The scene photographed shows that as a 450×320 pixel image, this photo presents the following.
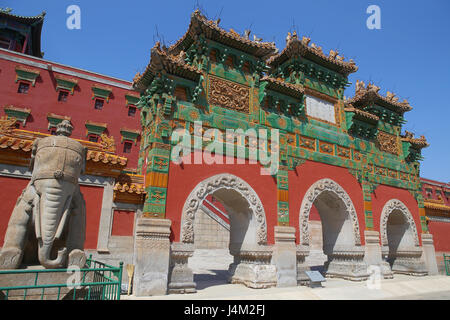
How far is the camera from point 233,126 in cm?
1053

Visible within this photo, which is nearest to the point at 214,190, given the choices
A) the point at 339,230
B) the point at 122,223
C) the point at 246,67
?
the point at 122,223

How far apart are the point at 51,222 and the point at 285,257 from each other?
24.7 feet

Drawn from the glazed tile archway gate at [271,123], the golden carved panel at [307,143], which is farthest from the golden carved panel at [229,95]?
the golden carved panel at [307,143]

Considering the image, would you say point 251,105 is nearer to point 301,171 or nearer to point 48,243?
point 301,171

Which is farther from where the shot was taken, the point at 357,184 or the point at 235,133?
the point at 357,184

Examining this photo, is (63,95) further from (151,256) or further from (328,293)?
(328,293)

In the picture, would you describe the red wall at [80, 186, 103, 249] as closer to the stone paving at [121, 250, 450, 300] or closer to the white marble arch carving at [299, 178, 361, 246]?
the stone paving at [121, 250, 450, 300]

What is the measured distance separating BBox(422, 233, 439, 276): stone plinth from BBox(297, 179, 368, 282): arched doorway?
4.96 meters

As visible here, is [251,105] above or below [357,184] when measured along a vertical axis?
above

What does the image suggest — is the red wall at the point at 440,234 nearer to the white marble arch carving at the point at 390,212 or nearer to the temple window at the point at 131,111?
the white marble arch carving at the point at 390,212

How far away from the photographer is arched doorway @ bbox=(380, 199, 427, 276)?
47.8 feet
